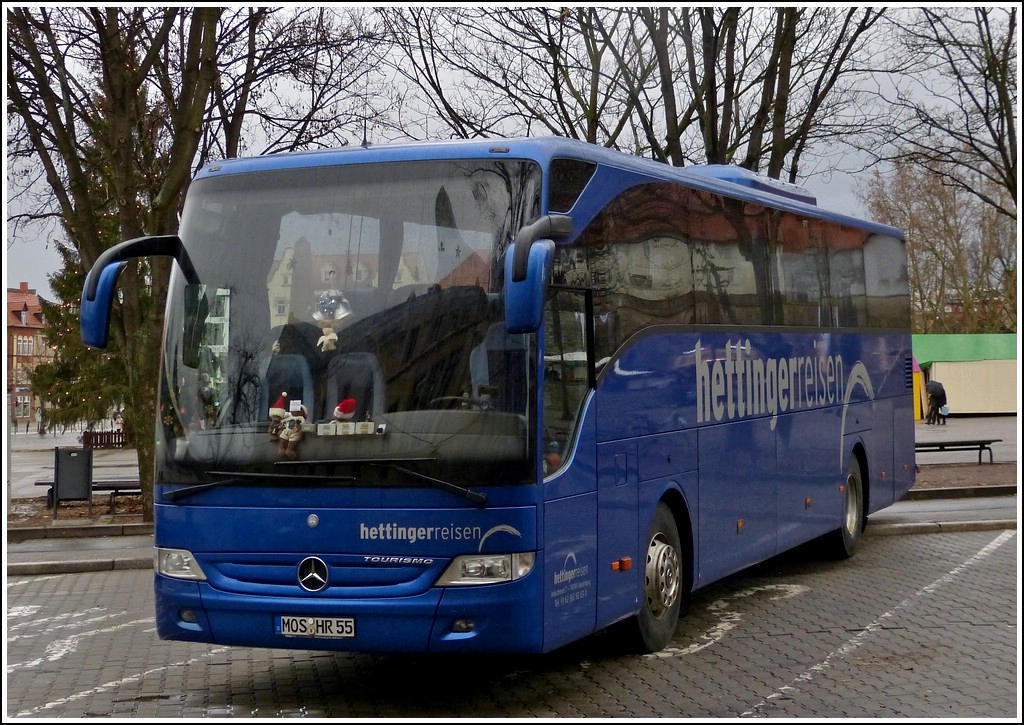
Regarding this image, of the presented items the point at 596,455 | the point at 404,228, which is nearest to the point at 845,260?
the point at 596,455

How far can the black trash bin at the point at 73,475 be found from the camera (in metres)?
19.7

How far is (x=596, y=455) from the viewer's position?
8062mm

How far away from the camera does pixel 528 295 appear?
6.64 m

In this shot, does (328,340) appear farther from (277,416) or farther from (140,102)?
(140,102)

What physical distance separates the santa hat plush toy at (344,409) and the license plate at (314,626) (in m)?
1.06

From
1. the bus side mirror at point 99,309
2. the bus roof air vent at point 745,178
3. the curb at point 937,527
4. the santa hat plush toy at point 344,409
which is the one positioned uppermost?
the bus roof air vent at point 745,178

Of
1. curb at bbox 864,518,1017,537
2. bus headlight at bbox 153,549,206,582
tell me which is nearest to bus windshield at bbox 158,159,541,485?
bus headlight at bbox 153,549,206,582

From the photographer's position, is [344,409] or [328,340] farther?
[328,340]

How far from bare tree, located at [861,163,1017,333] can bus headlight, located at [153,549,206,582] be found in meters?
55.1

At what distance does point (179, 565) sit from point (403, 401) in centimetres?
167

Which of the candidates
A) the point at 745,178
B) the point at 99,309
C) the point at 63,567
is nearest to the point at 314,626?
the point at 99,309

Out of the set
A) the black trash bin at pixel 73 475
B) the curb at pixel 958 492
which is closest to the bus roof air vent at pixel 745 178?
the curb at pixel 958 492

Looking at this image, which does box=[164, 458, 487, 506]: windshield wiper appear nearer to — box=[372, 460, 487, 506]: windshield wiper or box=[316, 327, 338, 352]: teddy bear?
box=[372, 460, 487, 506]: windshield wiper

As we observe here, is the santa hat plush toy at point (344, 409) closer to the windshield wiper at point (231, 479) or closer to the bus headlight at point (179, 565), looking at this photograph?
the windshield wiper at point (231, 479)
